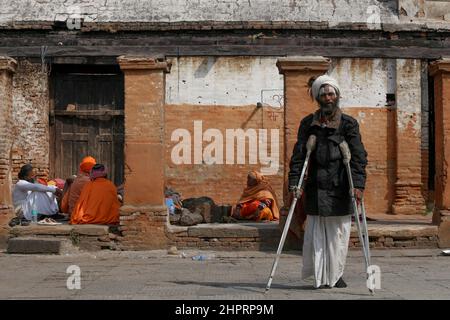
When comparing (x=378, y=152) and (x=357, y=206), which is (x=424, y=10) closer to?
(x=378, y=152)

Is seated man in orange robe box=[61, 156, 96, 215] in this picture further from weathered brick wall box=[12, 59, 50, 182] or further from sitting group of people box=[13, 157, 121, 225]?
weathered brick wall box=[12, 59, 50, 182]

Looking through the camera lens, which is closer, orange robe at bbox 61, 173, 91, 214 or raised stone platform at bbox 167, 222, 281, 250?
raised stone platform at bbox 167, 222, 281, 250

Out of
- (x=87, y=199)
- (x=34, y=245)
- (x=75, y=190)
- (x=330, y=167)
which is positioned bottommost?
Result: (x=34, y=245)

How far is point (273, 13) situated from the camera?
16.5 m

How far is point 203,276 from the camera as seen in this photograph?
26.1 ft

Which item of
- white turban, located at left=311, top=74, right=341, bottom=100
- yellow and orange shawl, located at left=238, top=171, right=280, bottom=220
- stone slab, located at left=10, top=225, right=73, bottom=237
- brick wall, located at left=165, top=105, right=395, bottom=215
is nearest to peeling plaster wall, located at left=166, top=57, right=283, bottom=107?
brick wall, located at left=165, top=105, right=395, bottom=215

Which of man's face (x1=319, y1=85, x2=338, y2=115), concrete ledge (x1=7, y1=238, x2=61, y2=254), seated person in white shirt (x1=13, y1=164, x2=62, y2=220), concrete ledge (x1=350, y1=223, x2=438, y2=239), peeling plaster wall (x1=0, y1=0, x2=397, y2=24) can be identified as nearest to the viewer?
man's face (x1=319, y1=85, x2=338, y2=115)

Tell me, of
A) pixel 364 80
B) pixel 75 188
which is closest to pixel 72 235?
pixel 75 188

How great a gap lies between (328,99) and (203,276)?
2.51 m

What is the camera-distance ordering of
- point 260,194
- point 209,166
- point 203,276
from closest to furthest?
1. point 203,276
2. point 260,194
3. point 209,166

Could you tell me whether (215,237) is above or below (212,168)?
below

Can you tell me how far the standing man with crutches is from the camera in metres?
6.77

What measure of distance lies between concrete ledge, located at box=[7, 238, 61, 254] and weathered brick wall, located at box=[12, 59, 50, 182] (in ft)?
19.4

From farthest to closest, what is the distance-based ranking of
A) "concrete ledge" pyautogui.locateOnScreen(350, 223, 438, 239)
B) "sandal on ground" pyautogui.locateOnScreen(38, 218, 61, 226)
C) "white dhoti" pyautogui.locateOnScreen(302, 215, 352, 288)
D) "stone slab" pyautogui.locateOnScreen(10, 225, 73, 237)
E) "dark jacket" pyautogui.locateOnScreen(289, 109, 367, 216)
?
1. "sandal on ground" pyautogui.locateOnScreen(38, 218, 61, 226)
2. "stone slab" pyautogui.locateOnScreen(10, 225, 73, 237)
3. "concrete ledge" pyautogui.locateOnScreen(350, 223, 438, 239)
4. "dark jacket" pyautogui.locateOnScreen(289, 109, 367, 216)
5. "white dhoti" pyautogui.locateOnScreen(302, 215, 352, 288)
